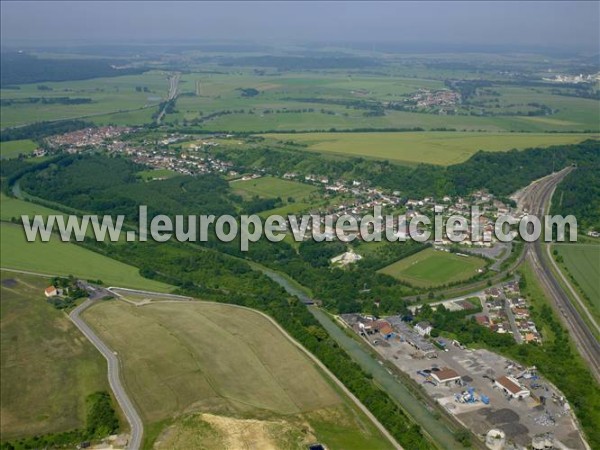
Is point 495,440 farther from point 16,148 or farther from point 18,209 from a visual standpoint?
point 16,148

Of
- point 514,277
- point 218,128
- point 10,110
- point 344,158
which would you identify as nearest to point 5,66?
point 10,110

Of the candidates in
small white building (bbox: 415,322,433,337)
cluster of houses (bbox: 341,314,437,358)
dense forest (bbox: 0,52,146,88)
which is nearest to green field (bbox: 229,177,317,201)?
cluster of houses (bbox: 341,314,437,358)

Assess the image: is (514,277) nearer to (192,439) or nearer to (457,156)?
(192,439)

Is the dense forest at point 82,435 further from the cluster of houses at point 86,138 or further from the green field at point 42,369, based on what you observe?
the cluster of houses at point 86,138

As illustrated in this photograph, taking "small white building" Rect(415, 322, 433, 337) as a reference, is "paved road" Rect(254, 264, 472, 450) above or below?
below

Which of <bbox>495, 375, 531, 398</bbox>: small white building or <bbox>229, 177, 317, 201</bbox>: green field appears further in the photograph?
<bbox>229, 177, 317, 201</bbox>: green field

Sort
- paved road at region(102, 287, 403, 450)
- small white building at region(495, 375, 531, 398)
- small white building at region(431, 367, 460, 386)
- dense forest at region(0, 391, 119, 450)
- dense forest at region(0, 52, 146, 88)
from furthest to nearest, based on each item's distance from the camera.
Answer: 1. dense forest at region(0, 52, 146, 88)
2. small white building at region(431, 367, 460, 386)
3. small white building at region(495, 375, 531, 398)
4. paved road at region(102, 287, 403, 450)
5. dense forest at region(0, 391, 119, 450)

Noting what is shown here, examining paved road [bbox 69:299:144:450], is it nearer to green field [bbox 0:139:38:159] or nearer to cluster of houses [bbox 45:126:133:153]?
green field [bbox 0:139:38:159]
